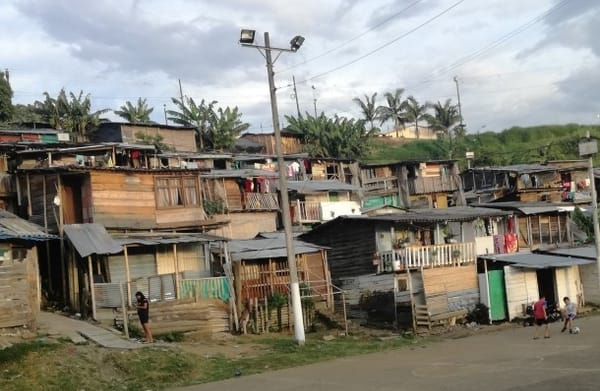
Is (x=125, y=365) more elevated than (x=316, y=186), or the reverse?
(x=316, y=186)

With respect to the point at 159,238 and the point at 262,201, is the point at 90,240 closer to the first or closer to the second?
the point at 159,238

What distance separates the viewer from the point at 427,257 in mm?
27031

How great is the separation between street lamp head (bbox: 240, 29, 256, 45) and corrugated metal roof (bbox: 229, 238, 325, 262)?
338 inches

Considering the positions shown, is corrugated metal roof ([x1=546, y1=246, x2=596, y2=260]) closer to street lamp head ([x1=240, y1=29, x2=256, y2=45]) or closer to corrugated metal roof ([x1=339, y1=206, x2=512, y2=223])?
corrugated metal roof ([x1=339, y1=206, x2=512, y2=223])

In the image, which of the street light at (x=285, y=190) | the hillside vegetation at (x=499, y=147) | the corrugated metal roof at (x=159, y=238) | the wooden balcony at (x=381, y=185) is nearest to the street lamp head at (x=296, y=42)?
the street light at (x=285, y=190)

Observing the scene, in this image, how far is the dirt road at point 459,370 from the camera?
12266 millimetres

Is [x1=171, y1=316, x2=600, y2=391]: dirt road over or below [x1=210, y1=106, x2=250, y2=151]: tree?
below

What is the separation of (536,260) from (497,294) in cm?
298

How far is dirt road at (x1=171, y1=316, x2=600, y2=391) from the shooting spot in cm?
1227

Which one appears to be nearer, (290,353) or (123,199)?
(290,353)

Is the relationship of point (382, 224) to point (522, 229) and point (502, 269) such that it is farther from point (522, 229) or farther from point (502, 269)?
point (522, 229)

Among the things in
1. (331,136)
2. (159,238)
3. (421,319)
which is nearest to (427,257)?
(421,319)

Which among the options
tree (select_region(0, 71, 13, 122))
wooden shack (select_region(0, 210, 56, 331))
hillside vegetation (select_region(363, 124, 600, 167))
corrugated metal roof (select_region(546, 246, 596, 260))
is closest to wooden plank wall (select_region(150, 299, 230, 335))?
wooden shack (select_region(0, 210, 56, 331))

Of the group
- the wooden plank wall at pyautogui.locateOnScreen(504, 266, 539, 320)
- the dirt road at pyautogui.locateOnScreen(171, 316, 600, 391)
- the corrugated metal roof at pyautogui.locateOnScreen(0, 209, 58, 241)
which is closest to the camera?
the dirt road at pyautogui.locateOnScreen(171, 316, 600, 391)
